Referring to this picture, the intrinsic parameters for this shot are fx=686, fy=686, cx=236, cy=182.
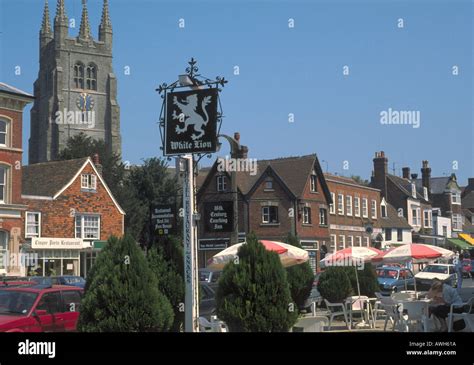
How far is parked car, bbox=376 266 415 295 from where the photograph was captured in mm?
29062

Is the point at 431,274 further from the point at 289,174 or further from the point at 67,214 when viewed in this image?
the point at 67,214

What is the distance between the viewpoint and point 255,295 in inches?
424

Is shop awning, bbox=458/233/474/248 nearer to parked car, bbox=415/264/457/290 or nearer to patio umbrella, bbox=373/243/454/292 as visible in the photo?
patio umbrella, bbox=373/243/454/292

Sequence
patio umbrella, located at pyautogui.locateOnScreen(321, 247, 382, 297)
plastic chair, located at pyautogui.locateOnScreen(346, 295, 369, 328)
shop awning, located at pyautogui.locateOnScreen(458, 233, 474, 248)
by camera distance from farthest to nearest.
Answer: shop awning, located at pyautogui.locateOnScreen(458, 233, 474, 248) → patio umbrella, located at pyautogui.locateOnScreen(321, 247, 382, 297) → plastic chair, located at pyautogui.locateOnScreen(346, 295, 369, 328)

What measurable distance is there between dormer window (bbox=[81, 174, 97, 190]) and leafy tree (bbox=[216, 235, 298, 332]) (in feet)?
94.4

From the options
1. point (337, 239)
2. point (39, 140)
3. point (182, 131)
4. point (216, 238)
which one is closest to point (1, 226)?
point (216, 238)

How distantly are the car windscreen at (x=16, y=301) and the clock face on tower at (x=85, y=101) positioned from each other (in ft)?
310

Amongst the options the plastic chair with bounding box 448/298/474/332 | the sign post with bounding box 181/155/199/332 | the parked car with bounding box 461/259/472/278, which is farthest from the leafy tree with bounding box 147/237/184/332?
the parked car with bounding box 461/259/472/278

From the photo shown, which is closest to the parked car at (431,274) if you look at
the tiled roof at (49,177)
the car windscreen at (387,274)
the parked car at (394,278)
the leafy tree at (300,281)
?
the parked car at (394,278)

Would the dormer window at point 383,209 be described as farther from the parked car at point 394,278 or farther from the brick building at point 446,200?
the brick building at point 446,200

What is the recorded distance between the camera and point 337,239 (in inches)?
1624

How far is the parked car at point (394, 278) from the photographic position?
29062 mm

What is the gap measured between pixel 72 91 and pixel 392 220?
7565 centimetres
